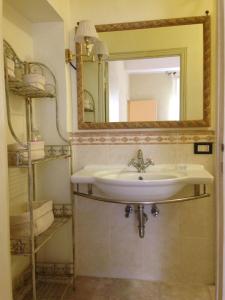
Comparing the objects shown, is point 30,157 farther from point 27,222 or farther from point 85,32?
point 85,32

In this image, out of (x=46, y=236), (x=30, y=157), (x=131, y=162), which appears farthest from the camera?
(x=131, y=162)

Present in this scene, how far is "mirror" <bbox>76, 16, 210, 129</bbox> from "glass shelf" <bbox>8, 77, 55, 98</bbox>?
32 centimetres

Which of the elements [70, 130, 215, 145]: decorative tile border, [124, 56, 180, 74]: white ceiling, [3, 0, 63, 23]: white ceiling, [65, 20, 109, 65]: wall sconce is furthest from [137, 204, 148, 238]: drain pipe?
[3, 0, 63, 23]: white ceiling

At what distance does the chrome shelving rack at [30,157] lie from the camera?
1266 millimetres

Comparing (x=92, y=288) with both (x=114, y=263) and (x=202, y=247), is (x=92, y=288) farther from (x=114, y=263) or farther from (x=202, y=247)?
(x=202, y=247)

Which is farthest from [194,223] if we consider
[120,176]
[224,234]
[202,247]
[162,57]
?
[162,57]

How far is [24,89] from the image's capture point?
4.75ft

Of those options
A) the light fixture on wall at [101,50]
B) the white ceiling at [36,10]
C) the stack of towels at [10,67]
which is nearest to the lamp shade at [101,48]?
the light fixture on wall at [101,50]

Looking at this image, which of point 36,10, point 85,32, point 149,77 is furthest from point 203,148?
point 36,10

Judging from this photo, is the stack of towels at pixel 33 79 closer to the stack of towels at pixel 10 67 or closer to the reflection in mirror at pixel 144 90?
the stack of towels at pixel 10 67

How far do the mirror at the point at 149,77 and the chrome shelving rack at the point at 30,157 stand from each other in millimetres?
220

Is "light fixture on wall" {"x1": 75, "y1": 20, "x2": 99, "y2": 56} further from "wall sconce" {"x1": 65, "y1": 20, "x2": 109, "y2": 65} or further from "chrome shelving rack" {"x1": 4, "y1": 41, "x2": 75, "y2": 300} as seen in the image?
"chrome shelving rack" {"x1": 4, "y1": 41, "x2": 75, "y2": 300}

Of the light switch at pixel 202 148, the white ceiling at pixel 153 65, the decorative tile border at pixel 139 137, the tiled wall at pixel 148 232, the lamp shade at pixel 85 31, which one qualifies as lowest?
the tiled wall at pixel 148 232

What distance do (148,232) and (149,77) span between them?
104cm
